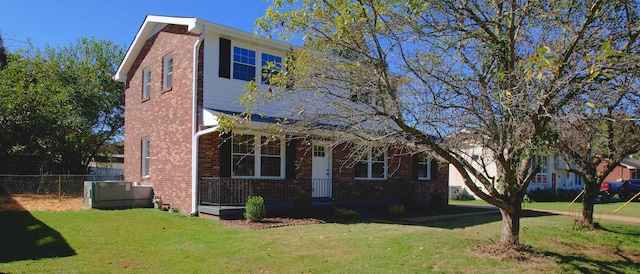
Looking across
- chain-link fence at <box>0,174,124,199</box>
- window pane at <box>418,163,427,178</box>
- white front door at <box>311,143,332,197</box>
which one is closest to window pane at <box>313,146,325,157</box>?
white front door at <box>311,143,332,197</box>

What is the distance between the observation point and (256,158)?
46.2ft

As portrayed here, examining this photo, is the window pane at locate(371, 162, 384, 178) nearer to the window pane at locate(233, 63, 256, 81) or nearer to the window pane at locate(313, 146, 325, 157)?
the window pane at locate(313, 146, 325, 157)

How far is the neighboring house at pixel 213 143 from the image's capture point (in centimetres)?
1316

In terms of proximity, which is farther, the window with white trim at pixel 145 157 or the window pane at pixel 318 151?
the window with white trim at pixel 145 157

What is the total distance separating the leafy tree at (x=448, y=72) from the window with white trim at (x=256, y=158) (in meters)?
6.09

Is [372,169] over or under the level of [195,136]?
under

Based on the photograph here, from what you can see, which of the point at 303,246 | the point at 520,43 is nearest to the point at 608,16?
the point at 520,43

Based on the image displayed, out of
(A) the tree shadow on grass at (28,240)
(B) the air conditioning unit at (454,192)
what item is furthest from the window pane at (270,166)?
(B) the air conditioning unit at (454,192)

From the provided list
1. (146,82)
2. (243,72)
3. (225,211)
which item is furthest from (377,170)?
(146,82)

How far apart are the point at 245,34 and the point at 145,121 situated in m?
6.06

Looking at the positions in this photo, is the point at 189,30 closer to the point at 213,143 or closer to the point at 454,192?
the point at 213,143

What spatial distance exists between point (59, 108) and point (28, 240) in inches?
636

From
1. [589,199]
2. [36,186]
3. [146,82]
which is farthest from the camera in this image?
[146,82]

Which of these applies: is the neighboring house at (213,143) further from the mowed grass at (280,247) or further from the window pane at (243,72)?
the mowed grass at (280,247)
